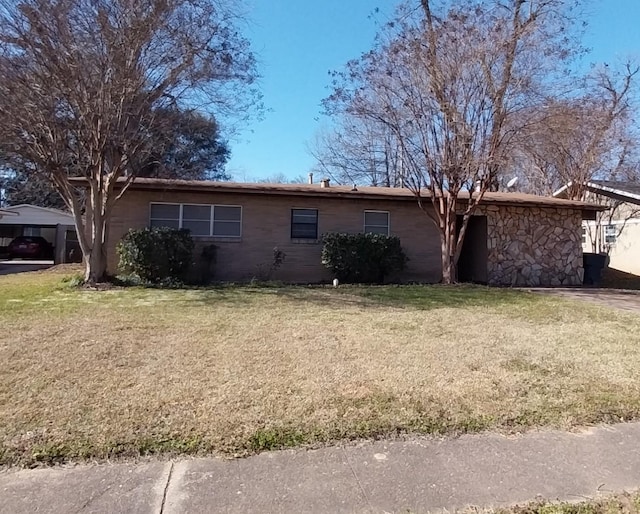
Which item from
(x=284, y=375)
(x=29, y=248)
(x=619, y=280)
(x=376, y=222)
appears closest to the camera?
(x=284, y=375)

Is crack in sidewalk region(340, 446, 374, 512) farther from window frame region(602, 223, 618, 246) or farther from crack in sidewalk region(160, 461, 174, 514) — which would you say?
window frame region(602, 223, 618, 246)

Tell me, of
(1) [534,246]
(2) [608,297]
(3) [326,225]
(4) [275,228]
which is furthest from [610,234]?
(4) [275,228]

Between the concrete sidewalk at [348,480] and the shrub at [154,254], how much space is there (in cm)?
937

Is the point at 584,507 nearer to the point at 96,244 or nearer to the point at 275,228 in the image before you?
the point at 96,244

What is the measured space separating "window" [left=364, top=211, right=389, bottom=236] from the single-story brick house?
0.03m

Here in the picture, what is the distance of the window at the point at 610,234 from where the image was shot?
21.0 meters

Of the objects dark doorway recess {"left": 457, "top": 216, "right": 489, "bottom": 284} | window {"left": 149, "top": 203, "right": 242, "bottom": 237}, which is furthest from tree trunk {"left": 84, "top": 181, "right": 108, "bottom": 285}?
dark doorway recess {"left": 457, "top": 216, "right": 489, "bottom": 284}

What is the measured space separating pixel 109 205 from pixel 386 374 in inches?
373

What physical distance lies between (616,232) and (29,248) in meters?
27.3

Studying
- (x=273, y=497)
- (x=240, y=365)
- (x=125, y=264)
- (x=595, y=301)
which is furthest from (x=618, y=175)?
(x=273, y=497)

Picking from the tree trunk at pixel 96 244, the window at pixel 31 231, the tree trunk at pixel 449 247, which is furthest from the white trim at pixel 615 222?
the window at pixel 31 231

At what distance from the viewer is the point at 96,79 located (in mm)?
9594

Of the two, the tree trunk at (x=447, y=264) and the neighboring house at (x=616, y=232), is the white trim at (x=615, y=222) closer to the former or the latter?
the neighboring house at (x=616, y=232)

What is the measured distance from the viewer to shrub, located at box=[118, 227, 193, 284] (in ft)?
38.7
